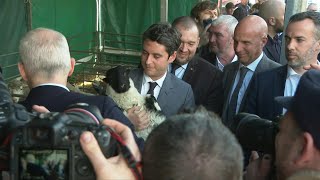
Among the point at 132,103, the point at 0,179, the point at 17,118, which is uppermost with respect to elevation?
the point at 17,118

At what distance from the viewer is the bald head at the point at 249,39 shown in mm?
3820

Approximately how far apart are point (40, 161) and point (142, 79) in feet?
7.87

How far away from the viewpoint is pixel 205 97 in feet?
12.6

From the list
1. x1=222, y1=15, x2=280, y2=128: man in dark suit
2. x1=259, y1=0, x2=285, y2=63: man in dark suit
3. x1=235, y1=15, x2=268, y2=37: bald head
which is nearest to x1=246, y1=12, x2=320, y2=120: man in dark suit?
x1=222, y1=15, x2=280, y2=128: man in dark suit

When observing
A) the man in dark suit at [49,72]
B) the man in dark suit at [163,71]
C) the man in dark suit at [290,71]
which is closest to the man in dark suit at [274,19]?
the man in dark suit at [290,71]

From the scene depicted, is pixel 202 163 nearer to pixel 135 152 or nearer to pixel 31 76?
pixel 135 152

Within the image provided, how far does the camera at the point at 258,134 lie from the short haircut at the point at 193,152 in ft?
2.21

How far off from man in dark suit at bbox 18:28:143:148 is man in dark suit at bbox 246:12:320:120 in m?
1.36

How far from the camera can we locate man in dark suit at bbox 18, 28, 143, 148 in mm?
2100

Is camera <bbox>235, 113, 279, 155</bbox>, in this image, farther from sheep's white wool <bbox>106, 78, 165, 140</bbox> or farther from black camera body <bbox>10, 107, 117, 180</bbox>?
sheep's white wool <bbox>106, 78, 165, 140</bbox>

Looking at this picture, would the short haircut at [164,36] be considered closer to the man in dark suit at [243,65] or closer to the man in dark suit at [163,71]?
the man in dark suit at [163,71]

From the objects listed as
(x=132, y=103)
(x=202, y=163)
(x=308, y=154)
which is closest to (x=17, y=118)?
(x=202, y=163)

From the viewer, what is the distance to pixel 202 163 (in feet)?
3.53

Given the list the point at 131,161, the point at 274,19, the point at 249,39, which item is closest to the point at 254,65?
the point at 249,39
